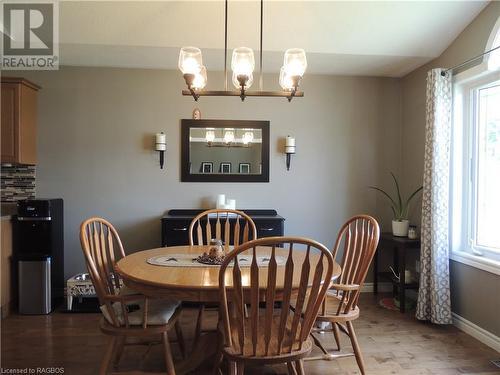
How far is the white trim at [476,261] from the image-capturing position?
8.25 ft

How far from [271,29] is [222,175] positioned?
4.93ft

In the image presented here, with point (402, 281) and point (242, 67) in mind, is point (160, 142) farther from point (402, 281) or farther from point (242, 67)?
point (402, 281)

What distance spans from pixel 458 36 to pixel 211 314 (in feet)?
10.8

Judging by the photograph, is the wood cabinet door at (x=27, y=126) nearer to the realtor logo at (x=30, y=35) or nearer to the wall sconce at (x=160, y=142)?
the realtor logo at (x=30, y=35)

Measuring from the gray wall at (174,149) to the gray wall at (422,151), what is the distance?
19 centimetres

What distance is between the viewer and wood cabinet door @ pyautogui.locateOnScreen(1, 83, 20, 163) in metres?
3.11

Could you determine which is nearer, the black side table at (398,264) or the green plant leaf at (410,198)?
the black side table at (398,264)

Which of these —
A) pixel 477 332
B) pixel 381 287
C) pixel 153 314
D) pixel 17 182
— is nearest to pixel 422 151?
pixel 381 287

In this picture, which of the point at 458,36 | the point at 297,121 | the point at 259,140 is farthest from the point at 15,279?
the point at 458,36

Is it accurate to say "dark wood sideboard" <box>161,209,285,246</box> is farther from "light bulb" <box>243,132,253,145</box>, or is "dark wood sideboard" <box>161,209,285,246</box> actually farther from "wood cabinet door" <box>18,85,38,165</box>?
"wood cabinet door" <box>18,85,38,165</box>

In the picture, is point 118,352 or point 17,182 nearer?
point 118,352

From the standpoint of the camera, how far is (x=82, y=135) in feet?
11.7

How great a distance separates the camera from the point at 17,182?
3486 mm

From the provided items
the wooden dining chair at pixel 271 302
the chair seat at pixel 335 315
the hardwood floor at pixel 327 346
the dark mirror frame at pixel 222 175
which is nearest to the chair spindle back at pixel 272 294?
the wooden dining chair at pixel 271 302
